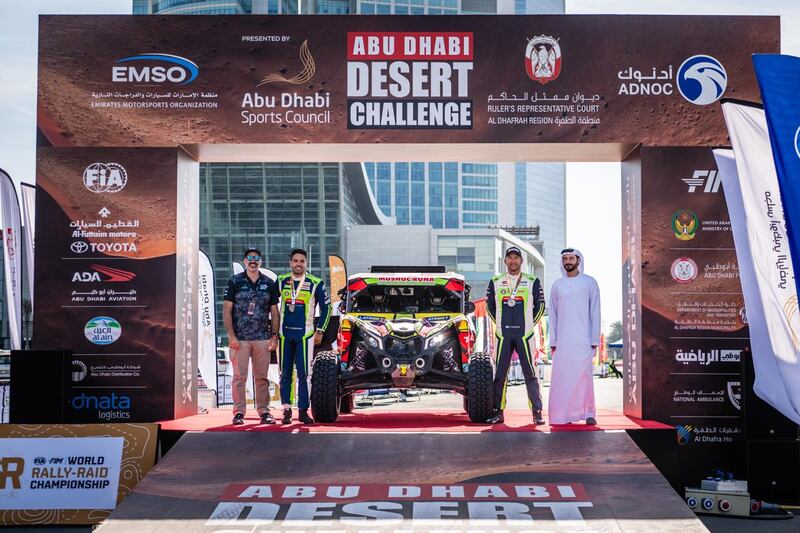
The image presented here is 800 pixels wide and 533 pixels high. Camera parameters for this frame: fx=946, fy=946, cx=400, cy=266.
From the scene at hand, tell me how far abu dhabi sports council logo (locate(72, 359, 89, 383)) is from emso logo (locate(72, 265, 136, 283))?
3.05 feet

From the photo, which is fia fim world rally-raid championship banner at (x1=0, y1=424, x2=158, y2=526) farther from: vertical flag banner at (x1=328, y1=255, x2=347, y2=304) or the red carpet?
vertical flag banner at (x1=328, y1=255, x2=347, y2=304)

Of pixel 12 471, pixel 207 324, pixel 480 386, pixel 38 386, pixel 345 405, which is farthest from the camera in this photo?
pixel 207 324

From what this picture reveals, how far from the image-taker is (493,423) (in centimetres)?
1027

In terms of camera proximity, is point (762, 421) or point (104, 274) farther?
point (104, 274)

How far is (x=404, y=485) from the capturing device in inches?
316

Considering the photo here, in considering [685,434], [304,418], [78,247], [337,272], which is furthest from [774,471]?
[337,272]

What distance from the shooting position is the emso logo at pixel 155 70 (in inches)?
426

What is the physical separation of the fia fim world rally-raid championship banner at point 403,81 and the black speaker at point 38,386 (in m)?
2.54

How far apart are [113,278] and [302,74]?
3.17 metres

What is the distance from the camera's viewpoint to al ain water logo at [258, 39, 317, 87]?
10.8 m

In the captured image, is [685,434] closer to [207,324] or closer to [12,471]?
[12,471]

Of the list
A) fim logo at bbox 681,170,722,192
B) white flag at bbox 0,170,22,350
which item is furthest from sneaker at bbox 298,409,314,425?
fim logo at bbox 681,170,722,192

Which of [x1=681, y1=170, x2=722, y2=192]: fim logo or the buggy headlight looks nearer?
the buggy headlight

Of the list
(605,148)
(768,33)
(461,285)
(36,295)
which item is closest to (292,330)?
(461,285)
